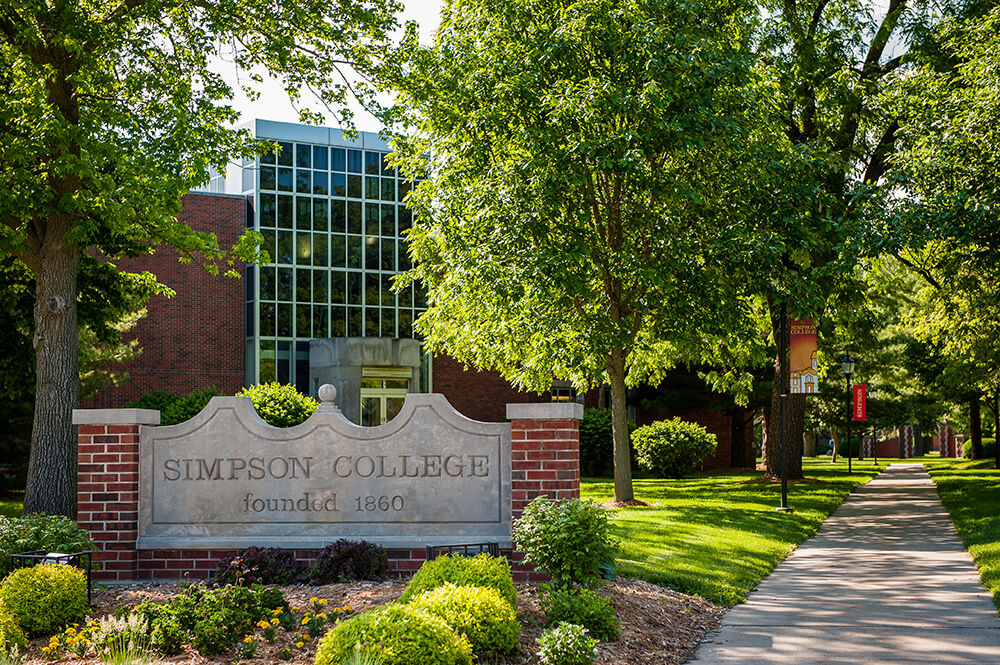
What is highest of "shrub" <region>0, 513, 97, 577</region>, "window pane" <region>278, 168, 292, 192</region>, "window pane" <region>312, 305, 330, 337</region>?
"window pane" <region>278, 168, 292, 192</region>

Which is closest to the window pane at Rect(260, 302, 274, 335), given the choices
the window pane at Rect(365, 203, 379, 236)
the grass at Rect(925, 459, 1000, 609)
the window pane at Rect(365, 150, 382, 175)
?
the window pane at Rect(365, 203, 379, 236)

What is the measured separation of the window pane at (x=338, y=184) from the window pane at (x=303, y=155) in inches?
44.7

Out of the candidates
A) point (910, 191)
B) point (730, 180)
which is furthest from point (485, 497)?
point (910, 191)

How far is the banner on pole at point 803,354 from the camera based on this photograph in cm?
2022

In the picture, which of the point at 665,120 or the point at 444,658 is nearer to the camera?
the point at 444,658

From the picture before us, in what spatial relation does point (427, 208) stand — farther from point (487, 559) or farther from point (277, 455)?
point (487, 559)

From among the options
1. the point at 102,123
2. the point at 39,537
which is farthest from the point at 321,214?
the point at 39,537

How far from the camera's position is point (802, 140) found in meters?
25.2

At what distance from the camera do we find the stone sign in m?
9.41

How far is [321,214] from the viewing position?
38.5 metres

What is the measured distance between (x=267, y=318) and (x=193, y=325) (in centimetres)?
296

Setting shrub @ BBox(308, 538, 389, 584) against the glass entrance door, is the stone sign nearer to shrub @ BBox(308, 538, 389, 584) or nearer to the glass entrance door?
shrub @ BBox(308, 538, 389, 584)

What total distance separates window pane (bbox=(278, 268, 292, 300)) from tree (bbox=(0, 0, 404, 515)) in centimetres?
2186

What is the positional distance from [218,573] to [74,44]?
24.1 ft
